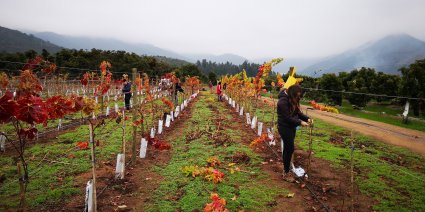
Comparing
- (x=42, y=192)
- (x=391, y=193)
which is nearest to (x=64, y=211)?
(x=42, y=192)

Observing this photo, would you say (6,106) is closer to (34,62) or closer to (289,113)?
(34,62)

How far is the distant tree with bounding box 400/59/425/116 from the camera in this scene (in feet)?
68.1

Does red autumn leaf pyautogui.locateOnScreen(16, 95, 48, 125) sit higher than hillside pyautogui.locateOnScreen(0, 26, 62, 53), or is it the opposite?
hillside pyautogui.locateOnScreen(0, 26, 62, 53)

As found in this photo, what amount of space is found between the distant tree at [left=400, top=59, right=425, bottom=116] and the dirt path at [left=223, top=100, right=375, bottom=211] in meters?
17.4

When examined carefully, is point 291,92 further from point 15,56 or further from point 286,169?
point 15,56

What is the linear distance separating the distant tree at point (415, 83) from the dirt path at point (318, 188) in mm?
17442

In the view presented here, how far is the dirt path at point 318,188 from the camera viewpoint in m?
5.23

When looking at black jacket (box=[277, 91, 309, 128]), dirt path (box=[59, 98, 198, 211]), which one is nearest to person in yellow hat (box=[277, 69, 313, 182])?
black jacket (box=[277, 91, 309, 128])

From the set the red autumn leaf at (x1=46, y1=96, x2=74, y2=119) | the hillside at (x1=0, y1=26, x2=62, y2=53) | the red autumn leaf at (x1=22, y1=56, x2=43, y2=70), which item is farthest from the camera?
the hillside at (x1=0, y1=26, x2=62, y2=53)

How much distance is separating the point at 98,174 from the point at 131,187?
43.1 inches

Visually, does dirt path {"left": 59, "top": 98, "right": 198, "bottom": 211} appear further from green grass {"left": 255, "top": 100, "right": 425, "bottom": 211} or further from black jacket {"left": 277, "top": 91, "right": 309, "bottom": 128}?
green grass {"left": 255, "top": 100, "right": 425, "bottom": 211}

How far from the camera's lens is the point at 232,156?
318 inches

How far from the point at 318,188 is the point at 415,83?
65.3 ft

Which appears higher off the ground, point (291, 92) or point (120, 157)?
point (291, 92)
